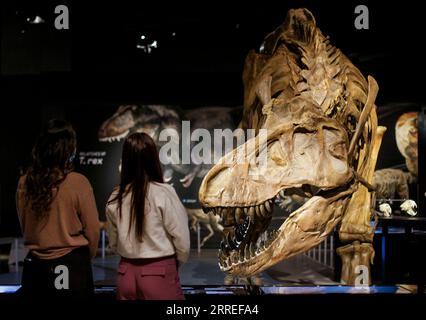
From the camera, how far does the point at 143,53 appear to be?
4195 mm

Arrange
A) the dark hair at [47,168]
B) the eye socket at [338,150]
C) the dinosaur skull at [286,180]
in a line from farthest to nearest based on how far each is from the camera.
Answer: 1. the eye socket at [338,150]
2. the dinosaur skull at [286,180]
3. the dark hair at [47,168]

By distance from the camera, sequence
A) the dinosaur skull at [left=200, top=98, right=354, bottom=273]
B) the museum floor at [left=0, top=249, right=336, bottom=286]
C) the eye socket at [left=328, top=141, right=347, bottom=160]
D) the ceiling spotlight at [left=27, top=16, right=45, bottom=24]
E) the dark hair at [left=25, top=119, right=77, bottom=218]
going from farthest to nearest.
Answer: the museum floor at [left=0, top=249, right=336, bottom=286] → the ceiling spotlight at [left=27, top=16, right=45, bottom=24] → the eye socket at [left=328, top=141, right=347, bottom=160] → the dinosaur skull at [left=200, top=98, right=354, bottom=273] → the dark hair at [left=25, top=119, right=77, bottom=218]

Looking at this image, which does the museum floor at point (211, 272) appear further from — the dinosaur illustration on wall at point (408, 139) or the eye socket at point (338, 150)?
the eye socket at point (338, 150)

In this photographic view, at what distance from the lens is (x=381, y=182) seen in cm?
479

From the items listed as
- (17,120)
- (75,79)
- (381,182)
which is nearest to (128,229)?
(75,79)

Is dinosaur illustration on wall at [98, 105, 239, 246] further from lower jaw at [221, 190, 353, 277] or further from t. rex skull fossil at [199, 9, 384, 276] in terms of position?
lower jaw at [221, 190, 353, 277]

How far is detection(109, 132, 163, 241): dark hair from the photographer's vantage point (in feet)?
8.95

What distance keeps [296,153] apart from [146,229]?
1.28 metres

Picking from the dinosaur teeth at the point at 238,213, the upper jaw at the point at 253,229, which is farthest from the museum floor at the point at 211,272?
the dinosaur teeth at the point at 238,213

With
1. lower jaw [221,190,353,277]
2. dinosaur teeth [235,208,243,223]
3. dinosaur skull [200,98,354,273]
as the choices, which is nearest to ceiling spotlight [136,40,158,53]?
dinosaur skull [200,98,354,273]

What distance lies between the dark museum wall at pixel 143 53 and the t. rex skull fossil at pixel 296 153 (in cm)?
19

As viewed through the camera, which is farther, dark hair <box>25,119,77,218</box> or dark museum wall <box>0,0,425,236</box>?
dark museum wall <box>0,0,425,236</box>

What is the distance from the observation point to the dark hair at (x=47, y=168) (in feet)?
9.25

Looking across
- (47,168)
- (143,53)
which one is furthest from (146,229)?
(143,53)
